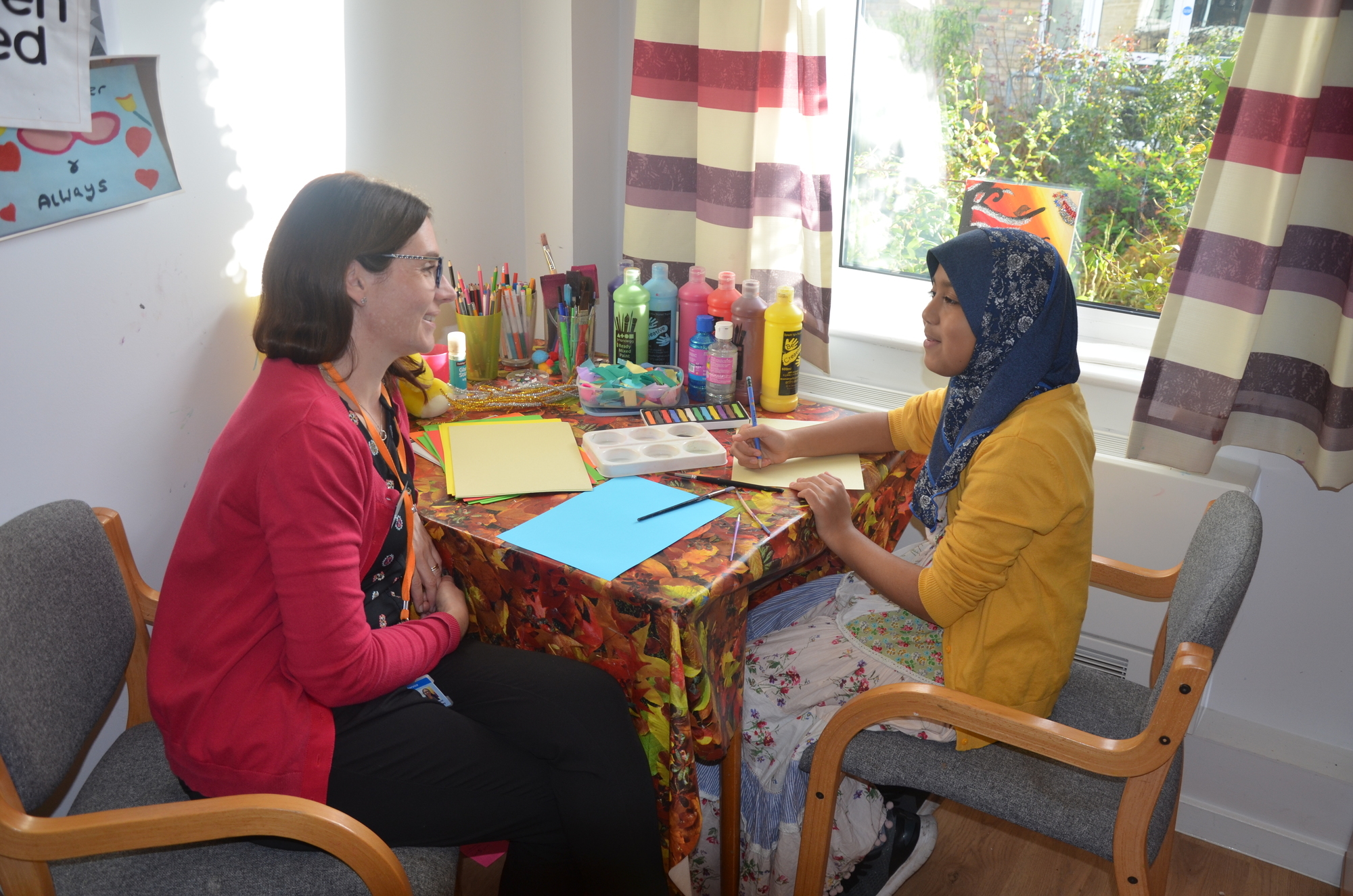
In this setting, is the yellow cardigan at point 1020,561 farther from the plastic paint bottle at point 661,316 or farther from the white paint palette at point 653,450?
the plastic paint bottle at point 661,316

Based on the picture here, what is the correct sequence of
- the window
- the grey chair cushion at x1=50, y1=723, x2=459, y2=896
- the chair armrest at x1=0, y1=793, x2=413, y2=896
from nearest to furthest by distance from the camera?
the chair armrest at x1=0, y1=793, x2=413, y2=896 → the grey chair cushion at x1=50, y1=723, x2=459, y2=896 → the window

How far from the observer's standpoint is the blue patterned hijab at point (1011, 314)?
1.26 m

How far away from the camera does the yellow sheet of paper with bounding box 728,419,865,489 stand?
4.91 ft

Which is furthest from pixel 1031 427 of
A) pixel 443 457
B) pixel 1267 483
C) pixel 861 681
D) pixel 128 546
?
pixel 128 546

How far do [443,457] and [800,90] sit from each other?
1.04 m

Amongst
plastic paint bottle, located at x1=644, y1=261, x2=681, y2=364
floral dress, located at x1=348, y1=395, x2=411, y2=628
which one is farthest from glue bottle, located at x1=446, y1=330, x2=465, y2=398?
floral dress, located at x1=348, y1=395, x2=411, y2=628

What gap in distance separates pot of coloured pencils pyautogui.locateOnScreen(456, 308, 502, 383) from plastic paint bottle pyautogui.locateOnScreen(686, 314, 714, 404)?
40 cm

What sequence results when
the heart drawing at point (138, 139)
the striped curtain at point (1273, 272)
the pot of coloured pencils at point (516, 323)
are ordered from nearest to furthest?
the heart drawing at point (138, 139) → the striped curtain at point (1273, 272) → the pot of coloured pencils at point (516, 323)

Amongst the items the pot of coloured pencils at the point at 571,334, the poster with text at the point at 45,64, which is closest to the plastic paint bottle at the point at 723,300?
the pot of coloured pencils at the point at 571,334

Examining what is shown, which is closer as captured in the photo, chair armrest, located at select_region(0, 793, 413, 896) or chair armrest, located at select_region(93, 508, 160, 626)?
chair armrest, located at select_region(0, 793, 413, 896)

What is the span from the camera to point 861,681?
1370mm

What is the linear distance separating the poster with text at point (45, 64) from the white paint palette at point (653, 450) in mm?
849

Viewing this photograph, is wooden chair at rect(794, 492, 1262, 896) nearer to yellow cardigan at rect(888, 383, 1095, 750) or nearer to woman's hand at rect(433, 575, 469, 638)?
yellow cardigan at rect(888, 383, 1095, 750)

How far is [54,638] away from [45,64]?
710 mm
